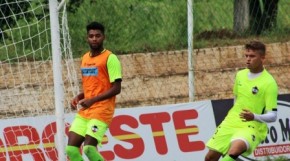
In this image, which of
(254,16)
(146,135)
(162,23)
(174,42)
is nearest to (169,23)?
(162,23)

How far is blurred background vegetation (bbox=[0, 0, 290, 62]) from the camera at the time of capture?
13227mm

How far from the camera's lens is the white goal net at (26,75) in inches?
446

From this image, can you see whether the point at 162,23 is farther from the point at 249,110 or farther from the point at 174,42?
the point at 249,110

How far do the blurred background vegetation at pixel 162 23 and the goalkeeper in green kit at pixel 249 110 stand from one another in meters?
4.09

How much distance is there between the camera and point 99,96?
31.1 ft

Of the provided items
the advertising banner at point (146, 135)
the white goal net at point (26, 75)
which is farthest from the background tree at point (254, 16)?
the white goal net at point (26, 75)

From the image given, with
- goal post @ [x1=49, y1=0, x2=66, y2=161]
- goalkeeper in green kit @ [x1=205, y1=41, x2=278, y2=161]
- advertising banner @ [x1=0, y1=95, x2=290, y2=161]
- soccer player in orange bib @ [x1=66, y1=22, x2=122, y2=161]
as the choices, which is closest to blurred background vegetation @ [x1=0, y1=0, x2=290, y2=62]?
advertising banner @ [x1=0, y1=95, x2=290, y2=161]

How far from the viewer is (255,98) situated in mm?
9062

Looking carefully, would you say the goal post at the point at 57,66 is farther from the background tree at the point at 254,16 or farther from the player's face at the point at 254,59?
the background tree at the point at 254,16

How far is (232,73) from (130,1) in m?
2.30

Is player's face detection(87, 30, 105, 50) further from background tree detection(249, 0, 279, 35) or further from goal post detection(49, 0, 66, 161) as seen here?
background tree detection(249, 0, 279, 35)

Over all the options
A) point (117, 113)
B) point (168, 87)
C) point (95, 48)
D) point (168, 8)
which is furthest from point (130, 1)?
point (95, 48)

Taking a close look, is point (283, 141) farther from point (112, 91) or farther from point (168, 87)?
point (112, 91)

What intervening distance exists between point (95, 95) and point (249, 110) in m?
1.74
